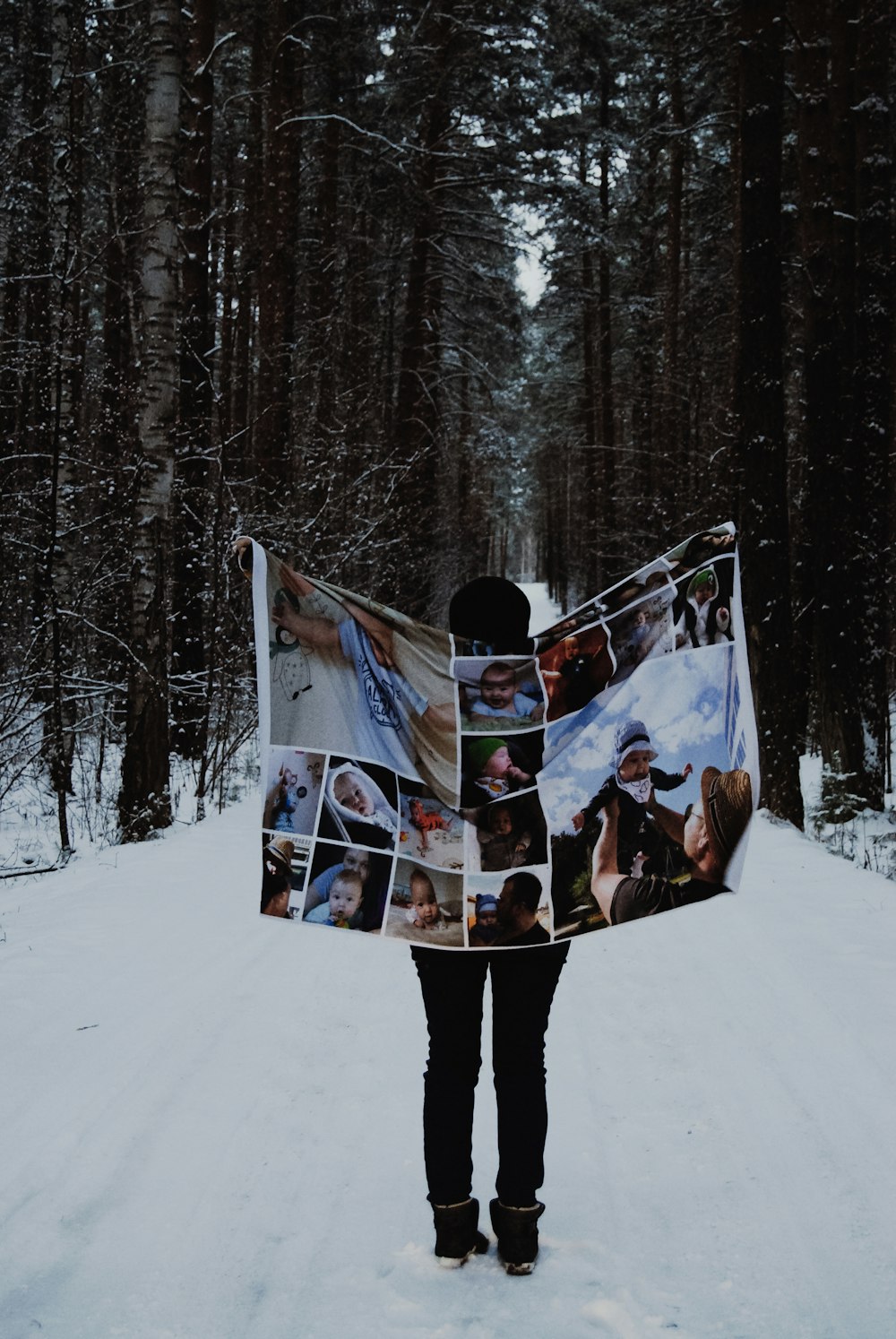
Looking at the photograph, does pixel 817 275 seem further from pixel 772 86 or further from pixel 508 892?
pixel 508 892

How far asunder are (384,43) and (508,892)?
2186 centimetres

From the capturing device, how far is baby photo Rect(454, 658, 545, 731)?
143 inches

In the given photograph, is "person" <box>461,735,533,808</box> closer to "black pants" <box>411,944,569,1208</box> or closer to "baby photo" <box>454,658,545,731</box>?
"baby photo" <box>454,658,545,731</box>

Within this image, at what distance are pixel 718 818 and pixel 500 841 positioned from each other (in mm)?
711

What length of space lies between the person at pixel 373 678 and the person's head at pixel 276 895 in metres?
0.49

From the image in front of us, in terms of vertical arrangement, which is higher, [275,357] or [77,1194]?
[275,357]

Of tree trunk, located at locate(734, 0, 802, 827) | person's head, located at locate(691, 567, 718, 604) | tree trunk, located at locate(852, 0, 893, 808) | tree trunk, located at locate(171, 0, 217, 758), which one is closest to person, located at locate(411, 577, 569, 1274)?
person's head, located at locate(691, 567, 718, 604)

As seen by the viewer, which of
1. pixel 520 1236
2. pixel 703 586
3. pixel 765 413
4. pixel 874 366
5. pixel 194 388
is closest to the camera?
pixel 520 1236

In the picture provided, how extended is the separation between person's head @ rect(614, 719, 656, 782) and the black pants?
611 millimetres

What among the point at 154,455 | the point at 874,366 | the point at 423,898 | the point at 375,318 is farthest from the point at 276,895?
the point at 375,318

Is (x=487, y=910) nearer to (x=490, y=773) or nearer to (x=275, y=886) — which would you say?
(x=490, y=773)

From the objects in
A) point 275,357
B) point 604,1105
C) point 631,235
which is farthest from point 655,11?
point 604,1105

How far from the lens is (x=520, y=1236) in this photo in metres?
3.36

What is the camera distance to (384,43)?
21.2 metres
